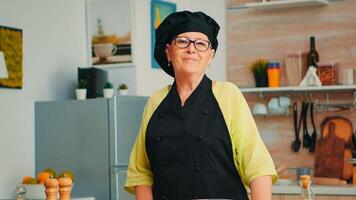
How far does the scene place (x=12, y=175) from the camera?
4691 mm

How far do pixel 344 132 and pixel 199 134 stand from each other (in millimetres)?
3433

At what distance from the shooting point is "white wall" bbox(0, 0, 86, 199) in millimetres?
4680

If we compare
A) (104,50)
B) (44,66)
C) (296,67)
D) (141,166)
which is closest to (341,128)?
(296,67)

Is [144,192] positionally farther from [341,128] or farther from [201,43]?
[341,128]

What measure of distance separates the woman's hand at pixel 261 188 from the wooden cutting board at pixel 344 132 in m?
3.29

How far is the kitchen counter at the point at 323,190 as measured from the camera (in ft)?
15.5

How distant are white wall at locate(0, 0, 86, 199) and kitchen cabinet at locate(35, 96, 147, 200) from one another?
10cm

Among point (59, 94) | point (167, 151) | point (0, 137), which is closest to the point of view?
point (167, 151)

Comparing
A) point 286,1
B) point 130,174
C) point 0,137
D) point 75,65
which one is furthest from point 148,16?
point 130,174

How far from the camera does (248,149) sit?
1.98m

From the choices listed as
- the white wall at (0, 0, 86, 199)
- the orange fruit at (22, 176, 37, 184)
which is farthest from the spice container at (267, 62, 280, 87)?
the orange fruit at (22, 176, 37, 184)

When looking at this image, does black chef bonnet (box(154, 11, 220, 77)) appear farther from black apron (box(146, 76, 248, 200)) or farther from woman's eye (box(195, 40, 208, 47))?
black apron (box(146, 76, 248, 200))

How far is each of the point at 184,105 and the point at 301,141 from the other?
3.51 metres

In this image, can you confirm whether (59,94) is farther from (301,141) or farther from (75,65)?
(301,141)
